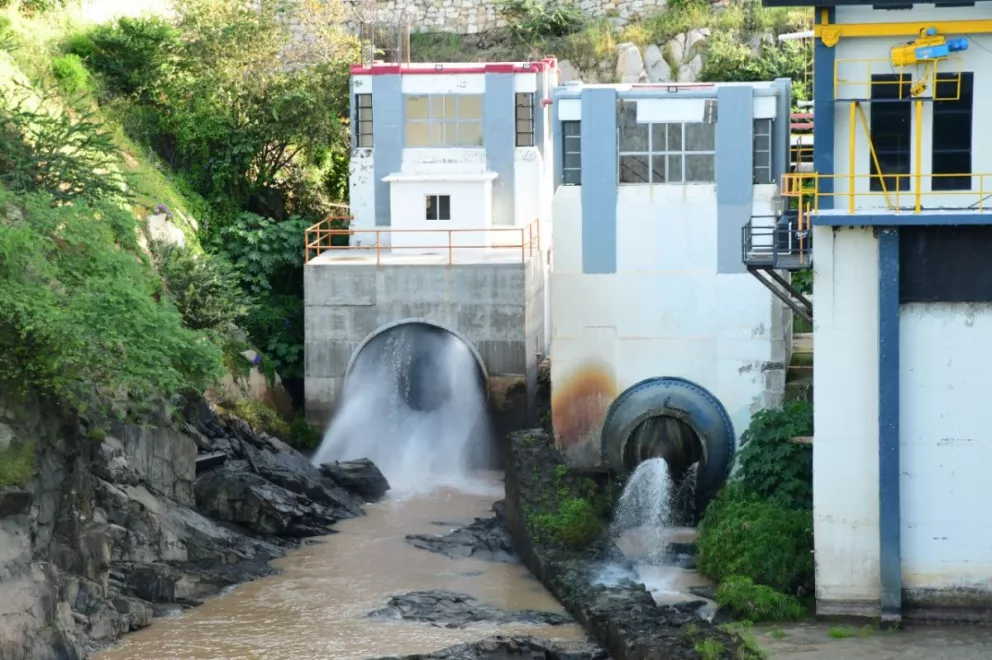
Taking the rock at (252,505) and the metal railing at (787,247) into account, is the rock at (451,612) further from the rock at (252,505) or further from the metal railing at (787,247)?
the metal railing at (787,247)

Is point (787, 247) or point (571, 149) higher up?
point (571, 149)

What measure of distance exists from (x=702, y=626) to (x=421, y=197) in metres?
19.3

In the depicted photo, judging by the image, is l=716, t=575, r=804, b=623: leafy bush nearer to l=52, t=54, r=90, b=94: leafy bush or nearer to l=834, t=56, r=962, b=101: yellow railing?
l=834, t=56, r=962, b=101: yellow railing

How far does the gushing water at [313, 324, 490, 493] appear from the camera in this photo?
125 feet

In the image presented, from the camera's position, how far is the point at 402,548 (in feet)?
105

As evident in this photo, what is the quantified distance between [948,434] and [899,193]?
335cm

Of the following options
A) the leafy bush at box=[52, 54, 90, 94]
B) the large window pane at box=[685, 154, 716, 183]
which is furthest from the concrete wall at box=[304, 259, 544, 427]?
the leafy bush at box=[52, 54, 90, 94]

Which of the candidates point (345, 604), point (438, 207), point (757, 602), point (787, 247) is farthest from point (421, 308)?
point (757, 602)

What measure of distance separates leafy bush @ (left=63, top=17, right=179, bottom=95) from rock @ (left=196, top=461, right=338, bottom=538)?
49.5ft

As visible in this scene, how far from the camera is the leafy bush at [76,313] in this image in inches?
1009

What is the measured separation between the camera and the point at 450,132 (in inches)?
1674

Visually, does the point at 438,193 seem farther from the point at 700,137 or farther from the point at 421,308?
the point at 700,137

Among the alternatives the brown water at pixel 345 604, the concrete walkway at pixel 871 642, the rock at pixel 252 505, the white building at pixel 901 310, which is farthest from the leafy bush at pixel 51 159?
the concrete walkway at pixel 871 642

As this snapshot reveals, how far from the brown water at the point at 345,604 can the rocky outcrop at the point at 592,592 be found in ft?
1.42
